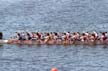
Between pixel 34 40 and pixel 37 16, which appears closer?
pixel 34 40

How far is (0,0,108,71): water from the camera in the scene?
138 feet

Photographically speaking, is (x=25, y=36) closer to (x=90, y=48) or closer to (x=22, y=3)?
(x=90, y=48)

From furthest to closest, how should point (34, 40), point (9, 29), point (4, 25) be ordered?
point (4, 25), point (9, 29), point (34, 40)

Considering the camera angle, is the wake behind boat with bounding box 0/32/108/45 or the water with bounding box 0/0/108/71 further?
the wake behind boat with bounding box 0/32/108/45

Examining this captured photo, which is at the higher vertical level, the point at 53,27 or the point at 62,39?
the point at 62,39

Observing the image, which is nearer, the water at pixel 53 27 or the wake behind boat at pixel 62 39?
the water at pixel 53 27

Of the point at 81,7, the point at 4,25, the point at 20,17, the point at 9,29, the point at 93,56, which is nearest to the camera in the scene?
the point at 93,56

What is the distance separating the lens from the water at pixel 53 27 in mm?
42150

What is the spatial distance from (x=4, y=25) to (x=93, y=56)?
3083 cm

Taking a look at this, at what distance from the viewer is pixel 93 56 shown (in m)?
45.5

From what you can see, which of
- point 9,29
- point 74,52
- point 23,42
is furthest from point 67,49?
point 9,29

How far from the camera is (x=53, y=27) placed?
70.4 meters

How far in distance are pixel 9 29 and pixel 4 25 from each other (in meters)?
5.03

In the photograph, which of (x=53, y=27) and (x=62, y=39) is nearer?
(x=62, y=39)
